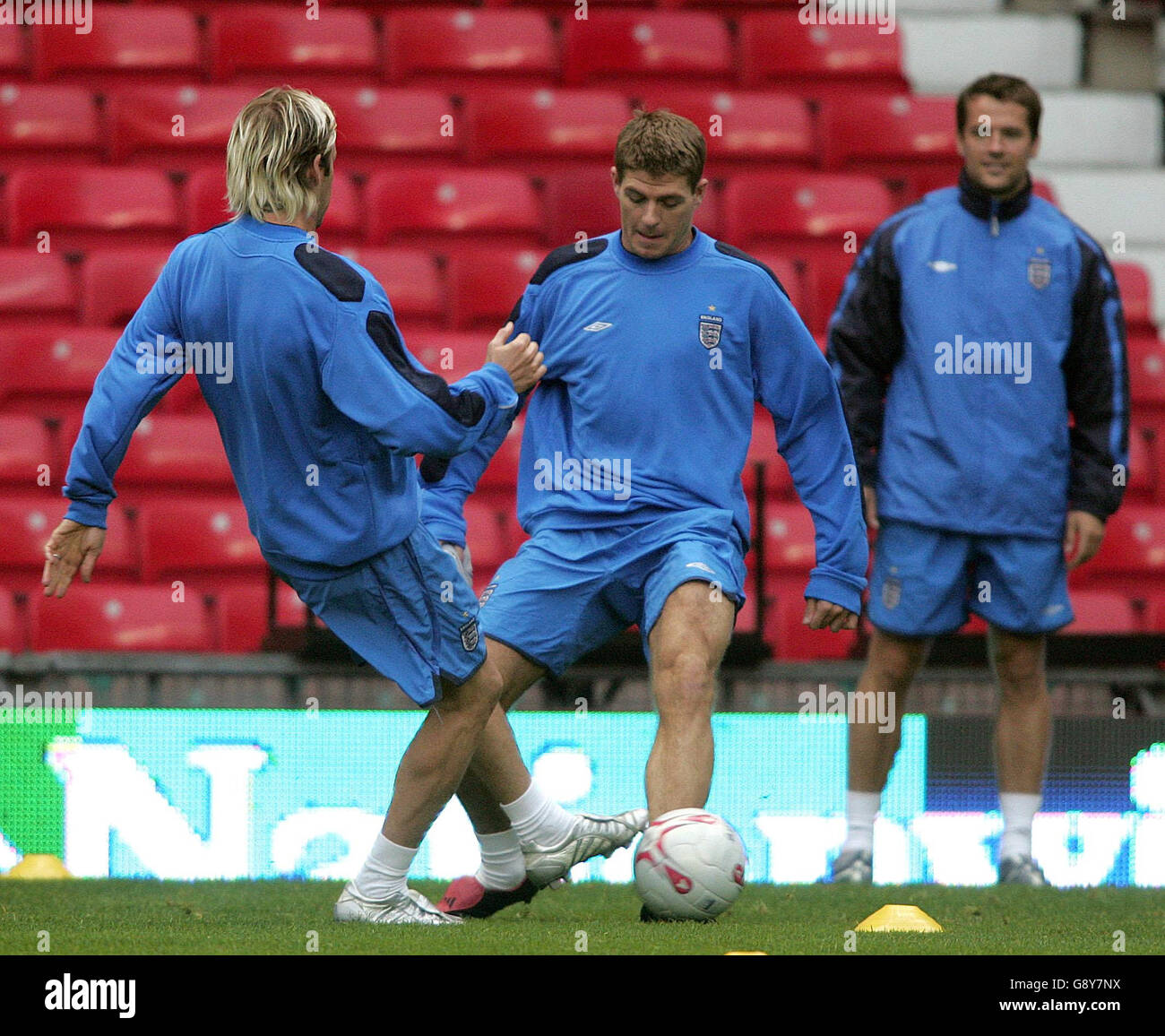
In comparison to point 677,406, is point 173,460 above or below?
below

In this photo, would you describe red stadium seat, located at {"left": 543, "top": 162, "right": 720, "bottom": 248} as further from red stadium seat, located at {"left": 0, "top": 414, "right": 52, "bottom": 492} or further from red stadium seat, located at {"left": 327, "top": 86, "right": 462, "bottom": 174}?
red stadium seat, located at {"left": 0, "top": 414, "right": 52, "bottom": 492}

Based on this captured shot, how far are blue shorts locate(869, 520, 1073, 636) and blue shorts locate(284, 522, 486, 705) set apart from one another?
1966 mm

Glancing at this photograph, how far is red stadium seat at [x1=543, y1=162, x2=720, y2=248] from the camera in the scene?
862cm

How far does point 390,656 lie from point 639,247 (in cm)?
120

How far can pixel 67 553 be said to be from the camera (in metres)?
3.92

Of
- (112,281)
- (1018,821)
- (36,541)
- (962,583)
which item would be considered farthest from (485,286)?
(1018,821)

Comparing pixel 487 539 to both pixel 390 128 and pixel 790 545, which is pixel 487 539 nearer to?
pixel 790 545

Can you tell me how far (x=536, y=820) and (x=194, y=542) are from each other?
3.41 meters

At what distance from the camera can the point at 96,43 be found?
9562 mm

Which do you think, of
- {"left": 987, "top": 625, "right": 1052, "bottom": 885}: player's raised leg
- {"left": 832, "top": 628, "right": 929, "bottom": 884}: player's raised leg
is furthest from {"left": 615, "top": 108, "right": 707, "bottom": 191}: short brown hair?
{"left": 987, "top": 625, "right": 1052, "bottom": 885}: player's raised leg

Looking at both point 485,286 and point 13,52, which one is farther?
point 13,52

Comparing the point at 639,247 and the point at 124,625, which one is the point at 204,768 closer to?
the point at 124,625

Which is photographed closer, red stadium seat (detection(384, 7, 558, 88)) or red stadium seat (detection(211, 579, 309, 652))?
red stadium seat (detection(211, 579, 309, 652))

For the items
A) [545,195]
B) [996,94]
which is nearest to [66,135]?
[545,195]
